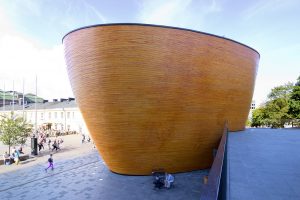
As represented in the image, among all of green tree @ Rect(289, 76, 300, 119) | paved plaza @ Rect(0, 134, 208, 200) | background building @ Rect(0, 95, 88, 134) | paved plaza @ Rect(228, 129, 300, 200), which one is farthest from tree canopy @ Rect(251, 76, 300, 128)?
background building @ Rect(0, 95, 88, 134)

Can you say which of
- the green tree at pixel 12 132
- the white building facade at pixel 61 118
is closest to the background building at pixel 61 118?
the white building facade at pixel 61 118

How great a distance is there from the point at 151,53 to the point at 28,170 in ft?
37.1

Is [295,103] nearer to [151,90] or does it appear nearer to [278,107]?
[278,107]

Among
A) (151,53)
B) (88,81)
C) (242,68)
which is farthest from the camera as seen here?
(242,68)

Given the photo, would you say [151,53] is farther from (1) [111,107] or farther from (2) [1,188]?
(2) [1,188]

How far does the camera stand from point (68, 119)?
46.8 m

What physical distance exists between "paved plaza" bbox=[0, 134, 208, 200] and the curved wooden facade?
1065 mm

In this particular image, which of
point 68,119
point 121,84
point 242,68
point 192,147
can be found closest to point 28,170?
point 121,84

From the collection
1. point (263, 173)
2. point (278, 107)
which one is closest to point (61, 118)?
point (278, 107)

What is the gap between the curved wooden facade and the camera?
40.2 ft

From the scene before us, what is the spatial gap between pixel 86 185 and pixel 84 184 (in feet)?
0.78

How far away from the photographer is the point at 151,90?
12.5 m

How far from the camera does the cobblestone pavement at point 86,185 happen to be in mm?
11227

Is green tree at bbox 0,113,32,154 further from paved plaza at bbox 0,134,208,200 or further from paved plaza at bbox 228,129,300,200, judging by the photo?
paved plaza at bbox 228,129,300,200
